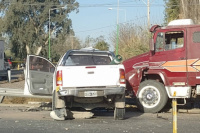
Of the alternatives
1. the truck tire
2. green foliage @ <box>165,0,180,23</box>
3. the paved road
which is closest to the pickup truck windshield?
the paved road

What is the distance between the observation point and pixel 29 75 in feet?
37.9

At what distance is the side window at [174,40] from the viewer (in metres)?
11.9

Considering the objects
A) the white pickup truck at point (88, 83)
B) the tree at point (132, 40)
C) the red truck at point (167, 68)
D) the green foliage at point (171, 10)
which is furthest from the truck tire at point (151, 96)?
the green foliage at point (171, 10)

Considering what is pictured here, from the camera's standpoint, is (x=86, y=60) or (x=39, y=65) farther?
(x=39, y=65)

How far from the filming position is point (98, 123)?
981cm

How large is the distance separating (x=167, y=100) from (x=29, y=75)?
4383 millimetres

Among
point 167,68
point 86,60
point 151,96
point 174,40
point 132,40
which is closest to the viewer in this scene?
point 86,60

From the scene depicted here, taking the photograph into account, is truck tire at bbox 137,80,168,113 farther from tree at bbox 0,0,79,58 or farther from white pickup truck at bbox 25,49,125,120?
tree at bbox 0,0,79,58

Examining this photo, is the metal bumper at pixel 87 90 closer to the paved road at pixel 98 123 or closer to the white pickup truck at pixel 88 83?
the white pickup truck at pixel 88 83

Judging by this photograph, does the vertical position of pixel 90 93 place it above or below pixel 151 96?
above

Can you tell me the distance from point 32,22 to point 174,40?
5502cm

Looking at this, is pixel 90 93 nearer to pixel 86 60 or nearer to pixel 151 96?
pixel 86 60

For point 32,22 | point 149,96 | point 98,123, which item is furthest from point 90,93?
point 32,22

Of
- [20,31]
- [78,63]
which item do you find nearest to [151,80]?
[78,63]
